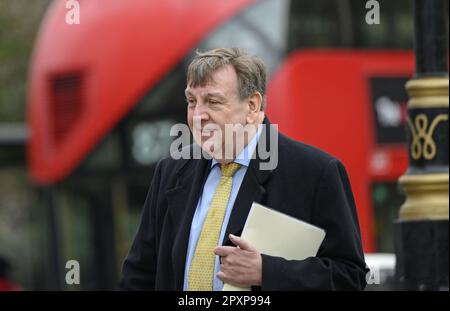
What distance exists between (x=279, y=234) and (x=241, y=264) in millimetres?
132

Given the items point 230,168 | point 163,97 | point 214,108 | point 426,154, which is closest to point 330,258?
point 230,168

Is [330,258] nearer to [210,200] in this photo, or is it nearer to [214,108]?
[210,200]

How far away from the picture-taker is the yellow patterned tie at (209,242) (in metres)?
3.26

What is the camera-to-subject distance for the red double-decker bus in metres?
11.2

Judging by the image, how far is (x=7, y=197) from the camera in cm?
2047

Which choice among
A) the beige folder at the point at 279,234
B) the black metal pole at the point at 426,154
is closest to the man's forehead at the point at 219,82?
the beige folder at the point at 279,234

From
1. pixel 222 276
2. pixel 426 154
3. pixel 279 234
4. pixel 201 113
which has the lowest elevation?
pixel 222 276

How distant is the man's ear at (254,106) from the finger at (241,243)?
355mm

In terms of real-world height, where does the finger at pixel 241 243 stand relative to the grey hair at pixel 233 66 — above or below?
below

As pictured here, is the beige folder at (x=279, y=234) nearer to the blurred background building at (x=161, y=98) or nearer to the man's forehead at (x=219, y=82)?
the man's forehead at (x=219, y=82)

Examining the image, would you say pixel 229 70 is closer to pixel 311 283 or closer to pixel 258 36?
pixel 311 283

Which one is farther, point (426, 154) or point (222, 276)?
point (426, 154)

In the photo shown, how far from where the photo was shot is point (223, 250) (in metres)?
3.17

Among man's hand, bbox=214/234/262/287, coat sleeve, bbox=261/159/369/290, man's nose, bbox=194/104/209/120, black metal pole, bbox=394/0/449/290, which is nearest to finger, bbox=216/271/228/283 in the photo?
man's hand, bbox=214/234/262/287
